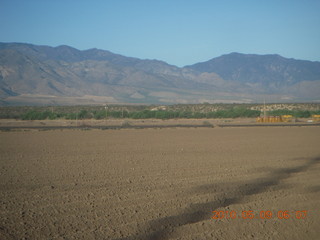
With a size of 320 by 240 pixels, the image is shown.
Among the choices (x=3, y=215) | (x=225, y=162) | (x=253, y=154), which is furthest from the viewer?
(x=253, y=154)

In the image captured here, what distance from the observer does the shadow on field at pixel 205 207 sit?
28.0 feet

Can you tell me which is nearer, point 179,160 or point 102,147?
point 179,160

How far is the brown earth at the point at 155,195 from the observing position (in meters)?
8.68

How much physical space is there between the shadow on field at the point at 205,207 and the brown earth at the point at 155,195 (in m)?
0.02

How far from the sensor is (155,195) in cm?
1134

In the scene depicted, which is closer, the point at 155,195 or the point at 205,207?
the point at 205,207

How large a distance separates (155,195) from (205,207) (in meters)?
1.56

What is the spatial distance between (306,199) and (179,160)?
7.51 metres

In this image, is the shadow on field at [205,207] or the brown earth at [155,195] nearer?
the shadow on field at [205,207]

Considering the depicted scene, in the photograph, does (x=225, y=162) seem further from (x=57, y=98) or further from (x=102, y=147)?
(x=57, y=98)

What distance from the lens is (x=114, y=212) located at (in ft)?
31.9

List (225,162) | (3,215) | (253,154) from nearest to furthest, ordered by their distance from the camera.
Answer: (3,215) < (225,162) < (253,154)

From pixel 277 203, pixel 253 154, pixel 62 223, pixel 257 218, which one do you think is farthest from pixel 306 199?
pixel 253 154

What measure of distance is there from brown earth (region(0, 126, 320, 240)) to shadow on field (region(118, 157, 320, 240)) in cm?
2
